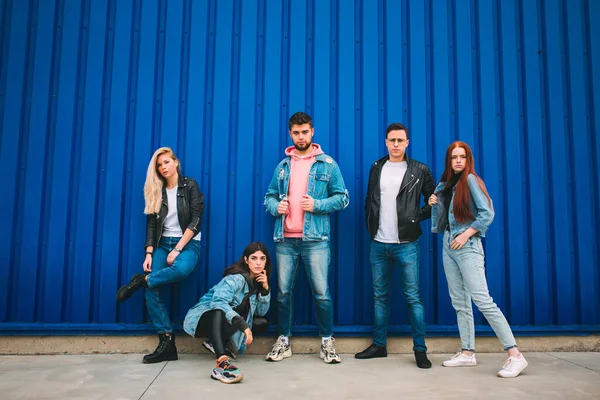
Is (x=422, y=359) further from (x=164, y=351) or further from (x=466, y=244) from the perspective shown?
(x=164, y=351)

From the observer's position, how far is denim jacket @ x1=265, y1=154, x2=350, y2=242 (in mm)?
3885

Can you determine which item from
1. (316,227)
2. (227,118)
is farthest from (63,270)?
(316,227)

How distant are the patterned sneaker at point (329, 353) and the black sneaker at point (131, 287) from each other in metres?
1.67

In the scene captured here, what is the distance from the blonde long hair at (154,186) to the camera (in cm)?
401

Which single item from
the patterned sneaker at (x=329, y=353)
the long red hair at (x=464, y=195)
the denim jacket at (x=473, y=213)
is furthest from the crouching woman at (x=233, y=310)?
the long red hair at (x=464, y=195)

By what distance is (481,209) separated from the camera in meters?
3.54

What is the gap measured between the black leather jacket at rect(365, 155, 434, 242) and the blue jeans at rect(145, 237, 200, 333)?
167 centimetres

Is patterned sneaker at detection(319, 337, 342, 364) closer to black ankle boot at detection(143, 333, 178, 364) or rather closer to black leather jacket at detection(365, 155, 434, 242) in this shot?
black leather jacket at detection(365, 155, 434, 242)

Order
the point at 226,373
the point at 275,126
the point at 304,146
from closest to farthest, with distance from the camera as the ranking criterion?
the point at 226,373, the point at 304,146, the point at 275,126

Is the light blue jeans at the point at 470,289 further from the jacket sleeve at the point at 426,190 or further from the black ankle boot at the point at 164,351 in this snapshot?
the black ankle boot at the point at 164,351

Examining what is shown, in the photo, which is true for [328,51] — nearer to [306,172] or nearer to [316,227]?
[306,172]

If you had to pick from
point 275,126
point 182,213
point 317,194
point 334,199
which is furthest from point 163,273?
point 275,126

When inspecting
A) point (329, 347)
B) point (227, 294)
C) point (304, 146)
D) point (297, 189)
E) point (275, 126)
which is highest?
point (275, 126)

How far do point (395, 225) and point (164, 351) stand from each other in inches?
89.8
